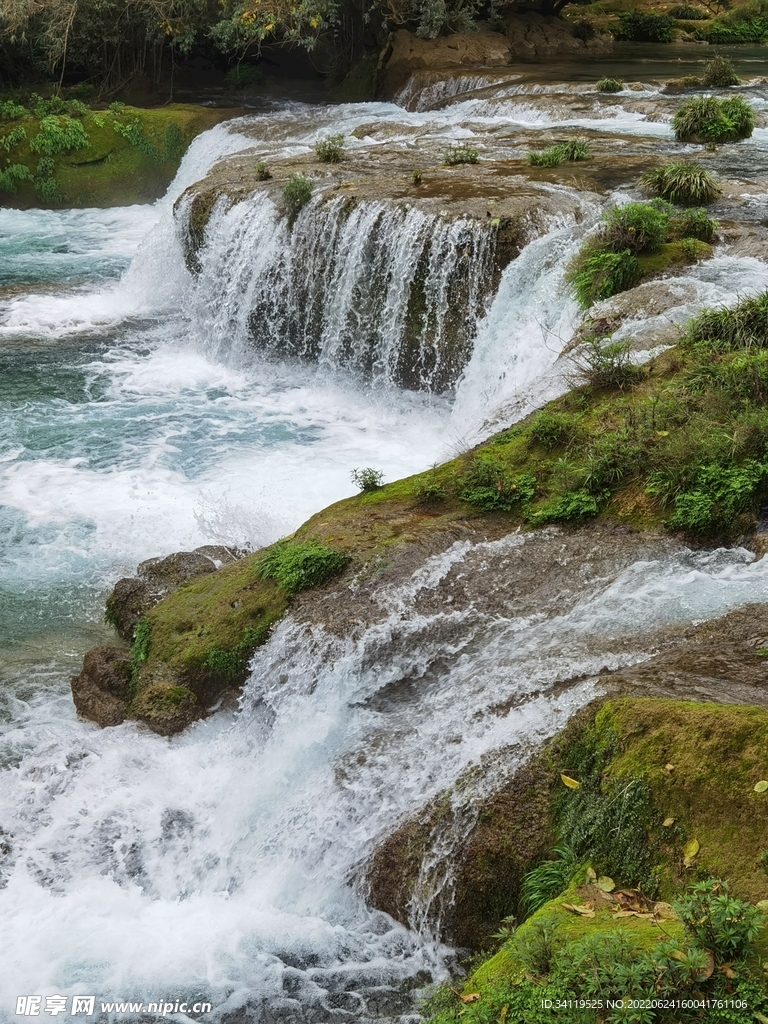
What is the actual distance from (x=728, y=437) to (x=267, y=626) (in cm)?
331

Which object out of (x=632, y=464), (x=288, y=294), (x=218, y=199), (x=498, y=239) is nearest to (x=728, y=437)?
(x=632, y=464)

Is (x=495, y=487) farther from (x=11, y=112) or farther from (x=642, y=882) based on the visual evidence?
(x=11, y=112)

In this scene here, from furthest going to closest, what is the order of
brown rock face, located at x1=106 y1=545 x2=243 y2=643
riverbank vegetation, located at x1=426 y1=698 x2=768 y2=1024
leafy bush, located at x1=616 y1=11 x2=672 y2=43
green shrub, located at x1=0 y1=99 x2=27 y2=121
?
leafy bush, located at x1=616 y1=11 x2=672 y2=43 < green shrub, located at x1=0 y1=99 x2=27 y2=121 < brown rock face, located at x1=106 y1=545 x2=243 y2=643 < riverbank vegetation, located at x1=426 y1=698 x2=768 y2=1024

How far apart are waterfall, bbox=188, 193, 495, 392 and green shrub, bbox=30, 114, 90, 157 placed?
25.5 feet

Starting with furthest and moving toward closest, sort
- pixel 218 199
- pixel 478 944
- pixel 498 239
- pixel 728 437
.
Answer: pixel 218 199, pixel 498 239, pixel 728 437, pixel 478 944

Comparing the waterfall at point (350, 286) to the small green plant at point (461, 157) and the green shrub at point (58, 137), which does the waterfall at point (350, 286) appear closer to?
the small green plant at point (461, 157)

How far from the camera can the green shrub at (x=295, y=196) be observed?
41.8 ft

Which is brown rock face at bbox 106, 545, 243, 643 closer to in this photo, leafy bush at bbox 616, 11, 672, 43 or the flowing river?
the flowing river

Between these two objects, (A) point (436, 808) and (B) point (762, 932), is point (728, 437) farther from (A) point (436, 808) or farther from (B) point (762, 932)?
(B) point (762, 932)

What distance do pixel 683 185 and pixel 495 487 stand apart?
6.09m

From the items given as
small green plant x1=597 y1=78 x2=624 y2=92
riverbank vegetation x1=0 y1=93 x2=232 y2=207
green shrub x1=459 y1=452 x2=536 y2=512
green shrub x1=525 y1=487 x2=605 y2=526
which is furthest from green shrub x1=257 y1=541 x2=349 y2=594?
riverbank vegetation x1=0 y1=93 x2=232 y2=207

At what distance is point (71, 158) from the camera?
65.7 ft

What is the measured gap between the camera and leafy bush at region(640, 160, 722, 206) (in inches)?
454

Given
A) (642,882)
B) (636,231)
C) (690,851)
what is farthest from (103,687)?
(636,231)
